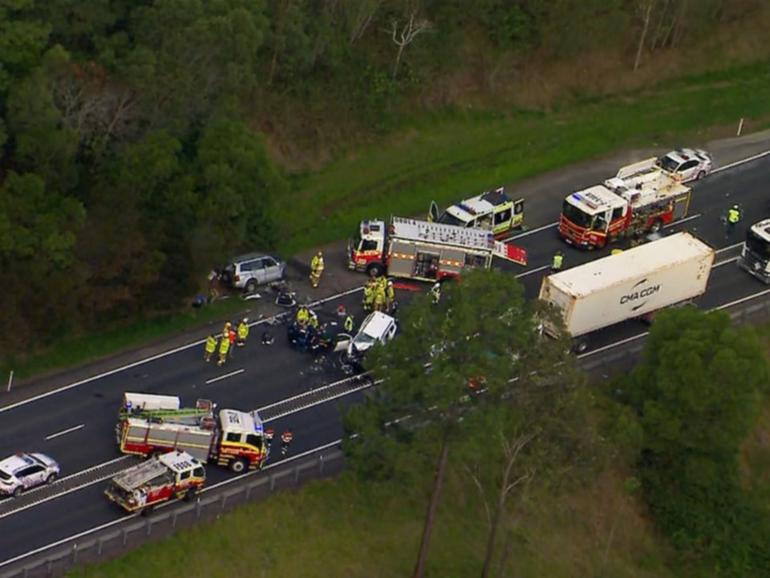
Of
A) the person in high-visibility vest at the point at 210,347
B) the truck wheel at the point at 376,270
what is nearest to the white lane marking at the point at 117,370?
the person in high-visibility vest at the point at 210,347

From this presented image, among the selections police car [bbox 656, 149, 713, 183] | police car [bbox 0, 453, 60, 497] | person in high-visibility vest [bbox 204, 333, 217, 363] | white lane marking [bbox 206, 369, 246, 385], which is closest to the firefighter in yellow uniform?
white lane marking [bbox 206, 369, 246, 385]

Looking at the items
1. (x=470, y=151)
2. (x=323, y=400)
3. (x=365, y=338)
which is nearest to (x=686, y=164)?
(x=470, y=151)

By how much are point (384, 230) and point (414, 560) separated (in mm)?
18467

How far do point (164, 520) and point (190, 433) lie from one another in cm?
358

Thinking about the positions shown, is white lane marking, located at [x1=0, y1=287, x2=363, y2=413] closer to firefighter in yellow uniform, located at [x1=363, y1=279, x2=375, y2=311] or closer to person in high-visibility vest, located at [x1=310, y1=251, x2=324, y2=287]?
person in high-visibility vest, located at [x1=310, y1=251, x2=324, y2=287]

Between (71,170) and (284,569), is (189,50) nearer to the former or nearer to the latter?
(71,170)

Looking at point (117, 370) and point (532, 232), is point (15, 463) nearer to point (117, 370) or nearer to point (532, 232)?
point (117, 370)

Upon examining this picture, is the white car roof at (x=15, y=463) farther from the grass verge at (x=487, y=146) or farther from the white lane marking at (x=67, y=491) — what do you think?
the grass verge at (x=487, y=146)

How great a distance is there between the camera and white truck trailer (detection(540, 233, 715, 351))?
7019 cm

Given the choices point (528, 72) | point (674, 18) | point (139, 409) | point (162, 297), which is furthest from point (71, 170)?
point (674, 18)

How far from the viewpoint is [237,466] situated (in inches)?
2468

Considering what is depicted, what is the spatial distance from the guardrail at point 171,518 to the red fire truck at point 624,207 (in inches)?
615

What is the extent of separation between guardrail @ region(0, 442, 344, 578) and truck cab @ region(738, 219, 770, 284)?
2492cm

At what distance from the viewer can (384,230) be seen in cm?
7525
